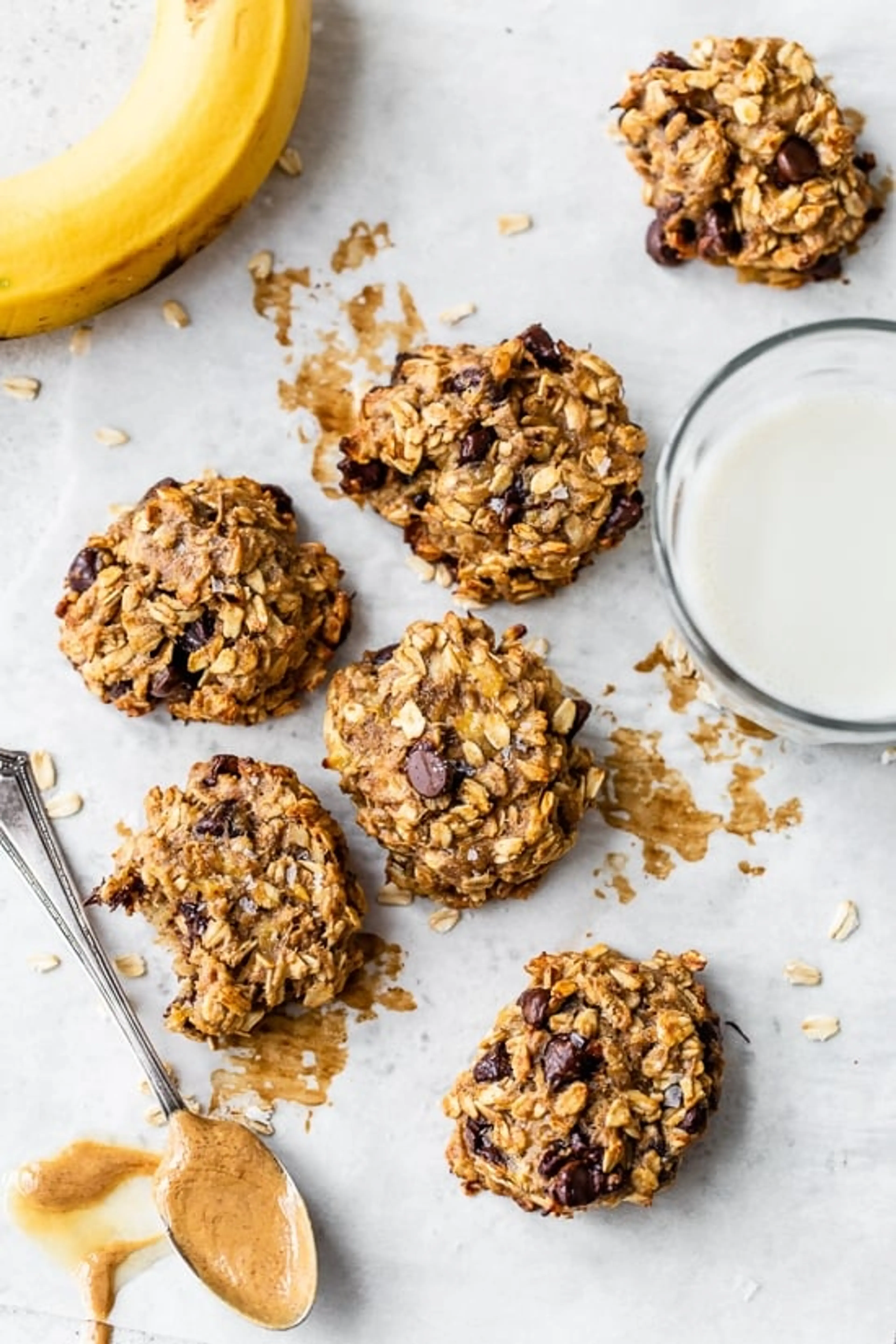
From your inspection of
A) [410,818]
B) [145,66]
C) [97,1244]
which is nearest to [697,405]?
[410,818]

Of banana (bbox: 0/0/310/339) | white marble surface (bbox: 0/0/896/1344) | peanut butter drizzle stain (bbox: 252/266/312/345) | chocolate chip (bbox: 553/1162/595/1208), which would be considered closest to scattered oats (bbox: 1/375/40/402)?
white marble surface (bbox: 0/0/896/1344)

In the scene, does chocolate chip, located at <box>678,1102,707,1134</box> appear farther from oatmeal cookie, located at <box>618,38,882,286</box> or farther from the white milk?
oatmeal cookie, located at <box>618,38,882,286</box>

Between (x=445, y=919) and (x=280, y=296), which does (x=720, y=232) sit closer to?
(x=280, y=296)

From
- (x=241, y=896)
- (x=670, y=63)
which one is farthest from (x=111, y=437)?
(x=670, y=63)

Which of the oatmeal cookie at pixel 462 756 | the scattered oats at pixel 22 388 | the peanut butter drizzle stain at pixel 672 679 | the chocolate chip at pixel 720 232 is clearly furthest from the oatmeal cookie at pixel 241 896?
the chocolate chip at pixel 720 232

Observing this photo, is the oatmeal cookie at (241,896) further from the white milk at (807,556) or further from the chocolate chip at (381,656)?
the white milk at (807,556)

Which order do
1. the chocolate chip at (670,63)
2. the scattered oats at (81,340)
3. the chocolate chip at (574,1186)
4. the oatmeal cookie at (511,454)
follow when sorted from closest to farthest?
1. the chocolate chip at (574,1186)
2. the oatmeal cookie at (511,454)
3. the chocolate chip at (670,63)
4. the scattered oats at (81,340)
